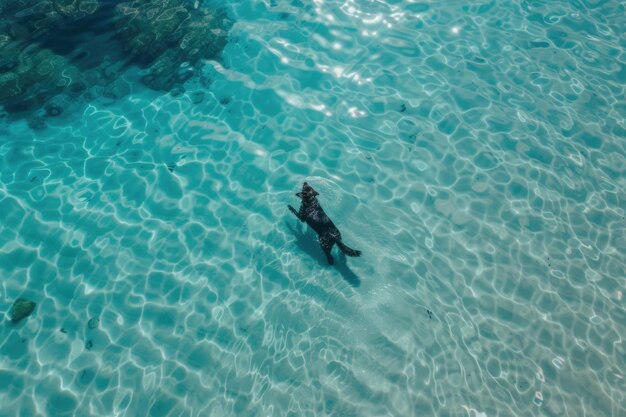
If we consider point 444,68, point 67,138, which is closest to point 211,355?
point 67,138

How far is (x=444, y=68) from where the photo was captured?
34.0 ft

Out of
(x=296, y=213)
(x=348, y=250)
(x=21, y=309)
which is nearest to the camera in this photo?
(x=348, y=250)

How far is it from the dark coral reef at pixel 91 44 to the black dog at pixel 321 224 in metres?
5.65

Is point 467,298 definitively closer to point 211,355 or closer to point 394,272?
point 394,272

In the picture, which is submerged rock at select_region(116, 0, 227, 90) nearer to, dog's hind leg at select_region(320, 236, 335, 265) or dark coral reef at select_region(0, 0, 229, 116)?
dark coral reef at select_region(0, 0, 229, 116)

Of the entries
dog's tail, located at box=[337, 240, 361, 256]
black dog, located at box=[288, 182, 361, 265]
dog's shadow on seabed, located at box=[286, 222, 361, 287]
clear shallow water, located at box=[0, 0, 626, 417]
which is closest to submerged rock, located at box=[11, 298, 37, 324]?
clear shallow water, located at box=[0, 0, 626, 417]

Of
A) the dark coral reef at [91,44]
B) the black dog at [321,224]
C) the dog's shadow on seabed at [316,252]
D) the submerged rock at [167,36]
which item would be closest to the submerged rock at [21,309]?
the dog's shadow on seabed at [316,252]

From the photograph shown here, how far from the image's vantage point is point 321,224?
689 centimetres

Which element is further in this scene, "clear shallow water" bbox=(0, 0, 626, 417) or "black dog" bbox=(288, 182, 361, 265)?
"black dog" bbox=(288, 182, 361, 265)

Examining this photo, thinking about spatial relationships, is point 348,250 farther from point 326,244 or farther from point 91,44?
point 91,44

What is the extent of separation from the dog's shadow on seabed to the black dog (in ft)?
0.80

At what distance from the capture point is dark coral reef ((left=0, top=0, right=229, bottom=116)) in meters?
10.3

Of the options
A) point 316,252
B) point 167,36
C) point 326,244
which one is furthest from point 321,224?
point 167,36

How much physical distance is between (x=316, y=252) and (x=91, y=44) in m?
9.05
